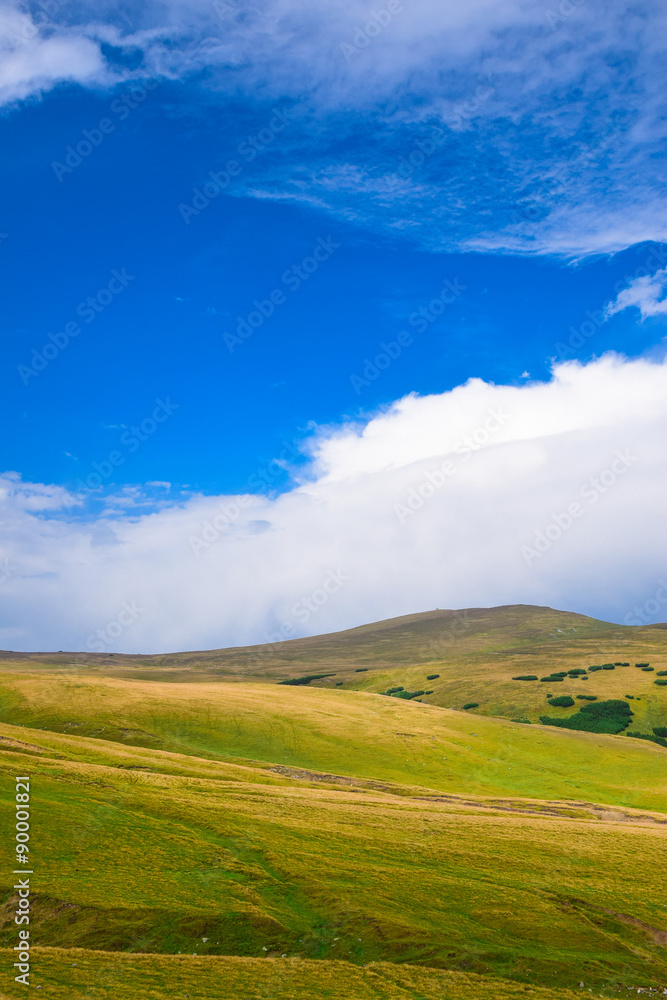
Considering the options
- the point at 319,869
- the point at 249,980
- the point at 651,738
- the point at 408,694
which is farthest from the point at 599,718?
the point at 249,980

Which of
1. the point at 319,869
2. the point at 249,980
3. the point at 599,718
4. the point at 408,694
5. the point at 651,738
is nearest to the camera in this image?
the point at 249,980

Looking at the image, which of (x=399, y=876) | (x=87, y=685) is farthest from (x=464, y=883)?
(x=87, y=685)

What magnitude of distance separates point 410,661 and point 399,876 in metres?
165

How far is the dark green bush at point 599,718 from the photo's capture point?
86938 mm

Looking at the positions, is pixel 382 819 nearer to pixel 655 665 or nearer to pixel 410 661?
pixel 655 665

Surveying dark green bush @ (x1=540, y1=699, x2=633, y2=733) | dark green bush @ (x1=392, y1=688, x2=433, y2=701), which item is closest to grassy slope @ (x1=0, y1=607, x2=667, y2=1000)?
dark green bush @ (x1=540, y1=699, x2=633, y2=733)

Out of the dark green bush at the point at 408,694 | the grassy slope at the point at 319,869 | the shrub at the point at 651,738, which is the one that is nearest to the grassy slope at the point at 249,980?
the grassy slope at the point at 319,869

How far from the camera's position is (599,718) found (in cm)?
8969

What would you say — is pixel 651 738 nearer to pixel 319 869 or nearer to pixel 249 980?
pixel 319 869

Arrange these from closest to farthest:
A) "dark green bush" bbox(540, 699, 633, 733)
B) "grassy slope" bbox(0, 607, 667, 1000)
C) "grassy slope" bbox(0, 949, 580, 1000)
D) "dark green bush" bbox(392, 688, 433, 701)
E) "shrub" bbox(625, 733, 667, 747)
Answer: "grassy slope" bbox(0, 949, 580, 1000), "grassy slope" bbox(0, 607, 667, 1000), "shrub" bbox(625, 733, 667, 747), "dark green bush" bbox(540, 699, 633, 733), "dark green bush" bbox(392, 688, 433, 701)

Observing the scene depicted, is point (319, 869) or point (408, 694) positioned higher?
point (319, 869)

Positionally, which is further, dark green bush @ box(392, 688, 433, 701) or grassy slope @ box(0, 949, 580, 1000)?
dark green bush @ box(392, 688, 433, 701)

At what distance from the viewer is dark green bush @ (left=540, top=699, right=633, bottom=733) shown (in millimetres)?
86938

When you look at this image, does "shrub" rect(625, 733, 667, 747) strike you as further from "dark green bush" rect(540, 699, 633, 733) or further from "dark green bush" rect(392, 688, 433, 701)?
"dark green bush" rect(392, 688, 433, 701)
